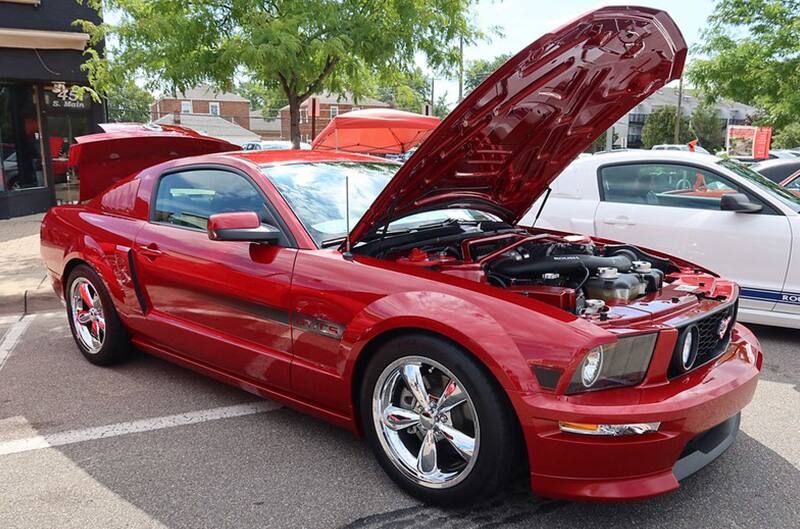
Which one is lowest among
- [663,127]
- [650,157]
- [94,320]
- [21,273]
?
[21,273]

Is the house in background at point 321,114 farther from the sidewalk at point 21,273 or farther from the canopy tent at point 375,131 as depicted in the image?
the sidewalk at point 21,273

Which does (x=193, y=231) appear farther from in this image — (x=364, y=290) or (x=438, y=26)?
(x=438, y=26)

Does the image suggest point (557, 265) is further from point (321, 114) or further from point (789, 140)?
point (321, 114)

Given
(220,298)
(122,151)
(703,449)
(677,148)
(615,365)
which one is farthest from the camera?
(677,148)

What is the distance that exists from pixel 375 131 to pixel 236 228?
1109cm

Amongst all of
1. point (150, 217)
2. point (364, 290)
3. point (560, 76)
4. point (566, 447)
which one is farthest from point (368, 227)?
point (150, 217)

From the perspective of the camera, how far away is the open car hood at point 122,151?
487cm

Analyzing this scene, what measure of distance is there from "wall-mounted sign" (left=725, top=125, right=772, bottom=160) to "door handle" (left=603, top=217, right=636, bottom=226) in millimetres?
14825

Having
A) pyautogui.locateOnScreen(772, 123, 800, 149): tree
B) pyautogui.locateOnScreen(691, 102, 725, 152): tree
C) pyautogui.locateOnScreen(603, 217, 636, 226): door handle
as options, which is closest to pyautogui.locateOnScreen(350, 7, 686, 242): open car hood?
pyautogui.locateOnScreen(603, 217, 636, 226): door handle

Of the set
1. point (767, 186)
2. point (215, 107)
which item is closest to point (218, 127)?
point (215, 107)

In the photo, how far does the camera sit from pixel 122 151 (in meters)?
4.98

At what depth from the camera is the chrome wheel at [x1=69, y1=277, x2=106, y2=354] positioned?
169 inches

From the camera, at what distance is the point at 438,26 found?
7.78 meters

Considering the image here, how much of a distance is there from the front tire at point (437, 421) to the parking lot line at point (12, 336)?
10.9 feet
